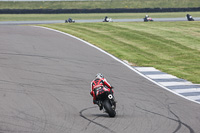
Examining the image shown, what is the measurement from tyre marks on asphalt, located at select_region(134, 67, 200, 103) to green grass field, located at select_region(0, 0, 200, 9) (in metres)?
38.1

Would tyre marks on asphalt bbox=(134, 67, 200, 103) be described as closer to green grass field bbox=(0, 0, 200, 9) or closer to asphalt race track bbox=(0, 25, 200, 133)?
asphalt race track bbox=(0, 25, 200, 133)

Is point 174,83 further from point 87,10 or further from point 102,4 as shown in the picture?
point 102,4

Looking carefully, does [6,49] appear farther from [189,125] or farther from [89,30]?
[189,125]

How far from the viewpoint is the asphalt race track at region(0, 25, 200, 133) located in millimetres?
10219

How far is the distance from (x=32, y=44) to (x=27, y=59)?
470cm

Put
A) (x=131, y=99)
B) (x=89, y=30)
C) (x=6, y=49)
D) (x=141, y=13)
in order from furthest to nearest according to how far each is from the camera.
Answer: (x=141, y=13) → (x=89, y=30) → (x=6, y=49) → (x=131, y=99)

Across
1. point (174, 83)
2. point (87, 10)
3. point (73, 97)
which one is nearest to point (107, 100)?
point (73, 97)

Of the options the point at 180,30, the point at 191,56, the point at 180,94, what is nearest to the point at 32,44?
the point at 191,56

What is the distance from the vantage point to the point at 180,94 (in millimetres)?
15859

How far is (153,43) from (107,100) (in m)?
17.2

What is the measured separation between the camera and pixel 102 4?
58.7 meters

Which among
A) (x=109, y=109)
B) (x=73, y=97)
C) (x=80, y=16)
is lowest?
(x=73, y=97)

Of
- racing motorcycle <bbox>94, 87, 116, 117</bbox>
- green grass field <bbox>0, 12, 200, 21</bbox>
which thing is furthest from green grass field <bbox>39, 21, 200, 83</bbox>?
green grass field <bbox>0, 12, 200, 21</bbox>

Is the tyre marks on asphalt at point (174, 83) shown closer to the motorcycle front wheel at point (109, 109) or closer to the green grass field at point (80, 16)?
the motorcycle front wheel at point (109, 109)
